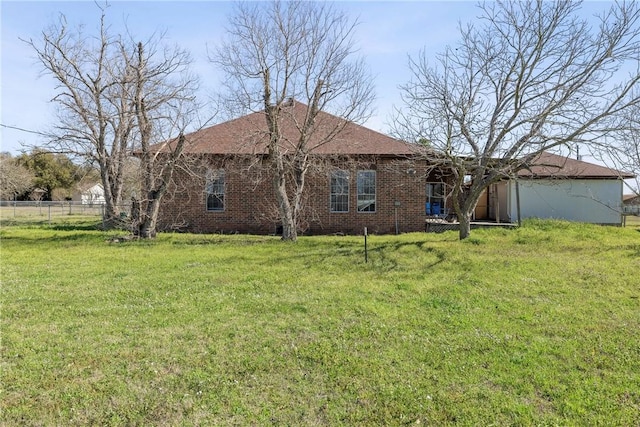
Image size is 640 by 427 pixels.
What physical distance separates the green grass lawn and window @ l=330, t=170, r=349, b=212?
648 cm

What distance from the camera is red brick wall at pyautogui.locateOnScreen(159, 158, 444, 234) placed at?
16328mm

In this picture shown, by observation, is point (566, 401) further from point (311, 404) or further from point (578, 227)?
point (578, 227)

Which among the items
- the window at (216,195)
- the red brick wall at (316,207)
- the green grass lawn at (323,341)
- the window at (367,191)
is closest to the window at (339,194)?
the red brick wall at (316,207)

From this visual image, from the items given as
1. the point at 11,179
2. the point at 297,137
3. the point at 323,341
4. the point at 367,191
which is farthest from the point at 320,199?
the point at 11,179

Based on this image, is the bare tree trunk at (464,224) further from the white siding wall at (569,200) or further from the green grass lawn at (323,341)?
the white siding wall at (569,200)

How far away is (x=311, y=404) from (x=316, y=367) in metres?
0.71

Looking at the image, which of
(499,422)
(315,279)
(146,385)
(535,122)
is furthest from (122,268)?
(535,122)

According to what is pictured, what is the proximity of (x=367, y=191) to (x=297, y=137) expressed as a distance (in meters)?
3.35

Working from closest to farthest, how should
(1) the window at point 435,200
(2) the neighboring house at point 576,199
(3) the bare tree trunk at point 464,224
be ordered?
(3) the bare tree trunk at point 464,224 → (2) the neighboring house at point 576,199 → (1) the window at point 435,200

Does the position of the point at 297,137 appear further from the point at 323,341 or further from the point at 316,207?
the point at 323,341

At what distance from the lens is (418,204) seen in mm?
16422

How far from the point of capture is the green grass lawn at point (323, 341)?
3.59 metres

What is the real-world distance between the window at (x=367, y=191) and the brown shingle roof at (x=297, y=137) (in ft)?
3.04

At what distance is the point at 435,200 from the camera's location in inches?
813
